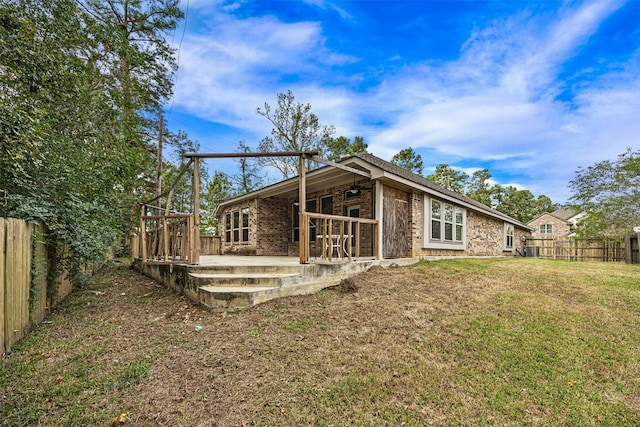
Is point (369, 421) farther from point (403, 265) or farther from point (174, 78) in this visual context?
point (174, 78)

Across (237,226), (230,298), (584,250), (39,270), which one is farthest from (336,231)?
(584,250)

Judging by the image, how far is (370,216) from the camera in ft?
28.9

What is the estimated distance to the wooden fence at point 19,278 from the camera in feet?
10.3

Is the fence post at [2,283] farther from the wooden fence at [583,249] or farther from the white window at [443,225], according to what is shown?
the wooden fence at [583,249]

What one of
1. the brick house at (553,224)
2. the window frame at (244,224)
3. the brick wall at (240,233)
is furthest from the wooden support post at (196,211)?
the brick house at (553,224)

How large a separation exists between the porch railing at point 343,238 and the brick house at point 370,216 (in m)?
0.04

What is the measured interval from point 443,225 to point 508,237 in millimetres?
8471

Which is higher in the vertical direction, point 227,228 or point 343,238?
point 227,228

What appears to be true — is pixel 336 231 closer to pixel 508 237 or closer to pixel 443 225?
pixel 443 225

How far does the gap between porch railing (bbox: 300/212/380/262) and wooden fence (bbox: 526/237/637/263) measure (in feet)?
44.8

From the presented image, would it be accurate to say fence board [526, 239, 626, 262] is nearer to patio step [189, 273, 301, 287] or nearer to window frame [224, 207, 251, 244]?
window frame [224, 207, 251, 244]

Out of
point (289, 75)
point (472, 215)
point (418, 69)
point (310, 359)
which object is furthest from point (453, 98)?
point (310, 359)

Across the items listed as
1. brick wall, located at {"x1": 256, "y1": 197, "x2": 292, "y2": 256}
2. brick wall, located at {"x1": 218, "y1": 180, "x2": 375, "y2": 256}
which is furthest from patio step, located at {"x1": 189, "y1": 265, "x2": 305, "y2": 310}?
brick wall, located at {"x1": 256, "y1": 197, "x2": 292, "y2": 256}

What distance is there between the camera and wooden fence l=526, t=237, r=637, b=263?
1473 cm
